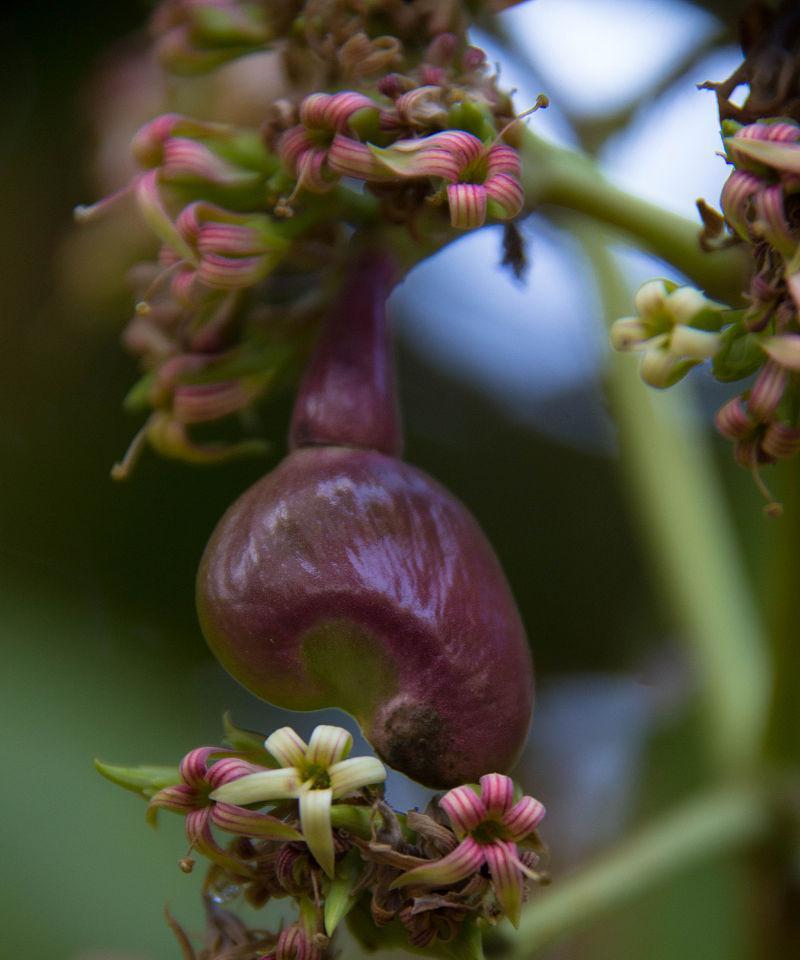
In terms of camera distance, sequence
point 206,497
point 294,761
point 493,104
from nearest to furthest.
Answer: point 294,761 → point 493,104 → point 206,497

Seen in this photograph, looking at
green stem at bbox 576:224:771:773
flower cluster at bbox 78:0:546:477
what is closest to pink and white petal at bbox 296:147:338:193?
flower cluster at bbox 78:0:546:477

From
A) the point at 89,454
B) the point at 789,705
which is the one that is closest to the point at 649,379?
the point at 789,705

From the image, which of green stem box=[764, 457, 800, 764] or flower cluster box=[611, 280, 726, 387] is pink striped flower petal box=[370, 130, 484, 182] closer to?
flower cluster box=[611, 280, 726, 387]

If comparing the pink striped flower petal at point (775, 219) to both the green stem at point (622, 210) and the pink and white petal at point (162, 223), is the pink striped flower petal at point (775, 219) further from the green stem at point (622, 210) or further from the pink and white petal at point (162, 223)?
the pink and white petal at point (162, 223)

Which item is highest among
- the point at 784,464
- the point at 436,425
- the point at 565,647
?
the point at 784,464

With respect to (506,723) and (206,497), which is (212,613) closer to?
(506,723)

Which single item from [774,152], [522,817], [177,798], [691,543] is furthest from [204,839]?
[691,543]

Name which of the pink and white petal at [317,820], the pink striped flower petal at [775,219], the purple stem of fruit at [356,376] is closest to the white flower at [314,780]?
the pink and white petal at [317,820]

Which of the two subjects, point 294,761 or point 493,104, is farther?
point 493,104
